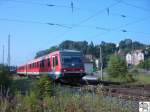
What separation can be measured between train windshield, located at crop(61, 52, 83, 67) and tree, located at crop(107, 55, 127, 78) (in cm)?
1525

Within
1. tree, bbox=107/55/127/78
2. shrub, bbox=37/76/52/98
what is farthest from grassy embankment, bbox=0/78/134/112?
tree, bbox=107/55/127/78

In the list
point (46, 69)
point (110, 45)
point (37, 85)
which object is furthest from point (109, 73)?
point (110, 45)

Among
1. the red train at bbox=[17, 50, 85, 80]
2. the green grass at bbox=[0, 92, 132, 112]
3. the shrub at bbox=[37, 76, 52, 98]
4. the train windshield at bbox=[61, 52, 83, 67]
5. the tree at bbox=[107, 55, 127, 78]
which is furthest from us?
the tree at bbox=[107, 55, 127, 78]

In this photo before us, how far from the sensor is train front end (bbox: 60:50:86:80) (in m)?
27.5

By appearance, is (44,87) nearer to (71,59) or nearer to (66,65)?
(66,65)

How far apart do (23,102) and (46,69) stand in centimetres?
2247

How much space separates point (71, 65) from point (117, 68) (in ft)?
55.2

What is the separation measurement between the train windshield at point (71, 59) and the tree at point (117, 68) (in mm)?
15245

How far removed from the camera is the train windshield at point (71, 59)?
2791 centimetres

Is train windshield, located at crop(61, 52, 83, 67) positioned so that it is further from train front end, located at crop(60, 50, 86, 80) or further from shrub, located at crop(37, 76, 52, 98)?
shrub, located at crop(37, 76, 52, 98)

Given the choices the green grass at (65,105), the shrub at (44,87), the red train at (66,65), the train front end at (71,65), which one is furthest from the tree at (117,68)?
the green grass at (65,105)

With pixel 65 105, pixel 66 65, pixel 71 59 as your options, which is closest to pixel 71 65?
pixel 66 65

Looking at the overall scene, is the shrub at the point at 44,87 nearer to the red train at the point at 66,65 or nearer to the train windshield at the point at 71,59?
the red train at the point at 66,65

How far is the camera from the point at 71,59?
28531 mm
